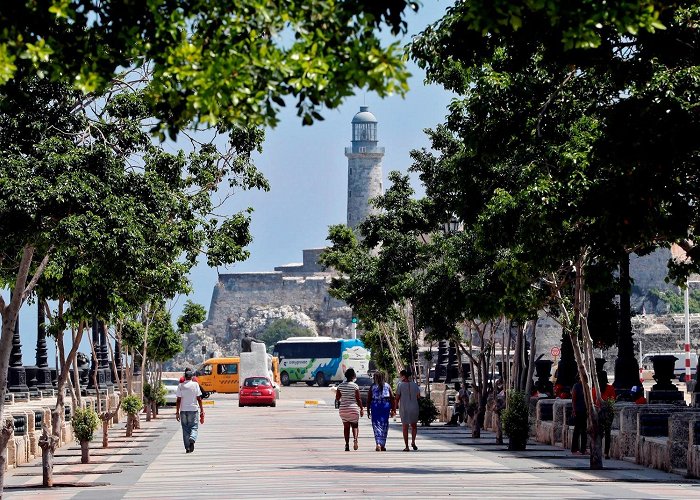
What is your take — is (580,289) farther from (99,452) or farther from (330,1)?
(330,1)

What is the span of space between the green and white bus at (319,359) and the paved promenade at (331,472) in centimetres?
6988

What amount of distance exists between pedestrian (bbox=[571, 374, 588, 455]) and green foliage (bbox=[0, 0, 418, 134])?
18788 mm

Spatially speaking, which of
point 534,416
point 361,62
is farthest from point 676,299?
point 361,62

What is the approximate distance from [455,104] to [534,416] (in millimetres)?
17710

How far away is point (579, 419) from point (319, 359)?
8072 cm

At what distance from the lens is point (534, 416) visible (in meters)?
36.3

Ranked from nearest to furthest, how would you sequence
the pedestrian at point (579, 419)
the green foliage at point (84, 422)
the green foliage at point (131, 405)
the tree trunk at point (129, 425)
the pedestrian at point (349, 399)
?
the green foliage at point (84, 422), the pedestrian at point (579, 419), the pedestrian at point (349, 399), the tree trunk at point (129, 425), the green foliage at point (131, 405)

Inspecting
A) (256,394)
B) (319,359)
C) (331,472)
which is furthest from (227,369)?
(331,472)

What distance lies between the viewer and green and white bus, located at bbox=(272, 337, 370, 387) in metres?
106

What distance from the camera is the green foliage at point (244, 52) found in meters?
7.24

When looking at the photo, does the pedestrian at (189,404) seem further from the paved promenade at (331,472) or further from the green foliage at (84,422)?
the green foliage at (84,422)

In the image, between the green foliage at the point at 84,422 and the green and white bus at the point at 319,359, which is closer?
the green foliage at the point at 84,422

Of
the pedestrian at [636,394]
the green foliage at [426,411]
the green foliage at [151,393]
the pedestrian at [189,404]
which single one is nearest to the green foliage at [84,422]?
the pedestrian at [189,404]

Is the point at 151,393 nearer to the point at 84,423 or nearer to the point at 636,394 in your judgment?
the point at 636,394
